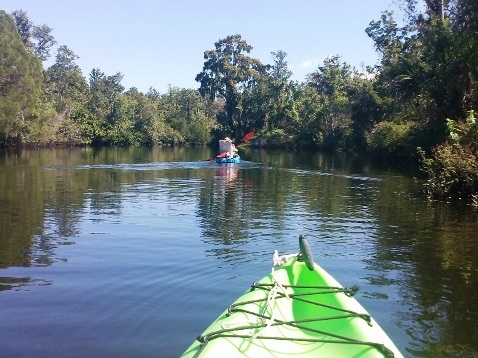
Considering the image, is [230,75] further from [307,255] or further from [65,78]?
[307,255]

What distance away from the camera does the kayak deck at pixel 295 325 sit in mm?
4539

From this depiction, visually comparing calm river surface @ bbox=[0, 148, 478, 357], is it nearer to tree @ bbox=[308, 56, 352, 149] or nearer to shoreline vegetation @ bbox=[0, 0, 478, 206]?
shoreline vegetation @ bbox=[0, 0, 478, 206]

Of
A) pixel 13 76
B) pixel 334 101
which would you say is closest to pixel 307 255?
pixel 13 76

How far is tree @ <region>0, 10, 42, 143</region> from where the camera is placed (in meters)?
52.2

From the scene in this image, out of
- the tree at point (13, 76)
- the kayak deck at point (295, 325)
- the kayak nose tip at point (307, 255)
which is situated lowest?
the kayak deck at point (295, 325)

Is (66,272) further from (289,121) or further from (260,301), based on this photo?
(289,121)

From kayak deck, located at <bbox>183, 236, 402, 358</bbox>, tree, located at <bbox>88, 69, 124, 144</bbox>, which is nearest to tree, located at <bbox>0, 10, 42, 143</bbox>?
tree, located at <bbox>88, 69, 124, 144</bbox>

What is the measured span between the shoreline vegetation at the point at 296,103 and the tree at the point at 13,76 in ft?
0.41

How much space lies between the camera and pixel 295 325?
5230 millimetres

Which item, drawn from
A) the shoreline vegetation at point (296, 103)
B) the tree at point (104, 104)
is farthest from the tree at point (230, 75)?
the tree at point (104, 104)

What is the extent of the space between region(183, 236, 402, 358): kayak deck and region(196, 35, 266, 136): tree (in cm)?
7887

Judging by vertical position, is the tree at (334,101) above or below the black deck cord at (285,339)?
Answer: above

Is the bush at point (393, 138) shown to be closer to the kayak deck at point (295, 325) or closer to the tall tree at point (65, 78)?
the kayak deck at point (295, 325)

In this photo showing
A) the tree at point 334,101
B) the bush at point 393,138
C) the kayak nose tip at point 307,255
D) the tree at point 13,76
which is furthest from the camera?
the tree at point 334,101
